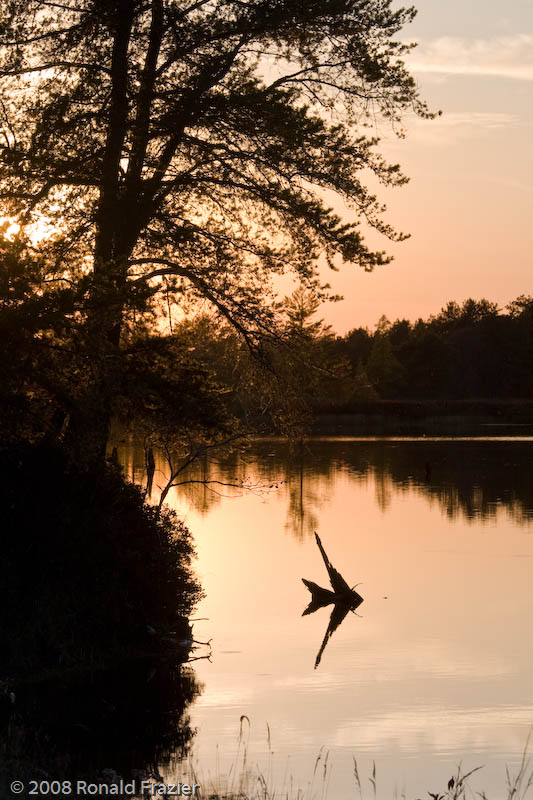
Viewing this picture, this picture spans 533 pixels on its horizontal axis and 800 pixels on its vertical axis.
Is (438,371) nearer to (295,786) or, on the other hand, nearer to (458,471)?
(458,471)

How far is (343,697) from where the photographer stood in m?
17.8

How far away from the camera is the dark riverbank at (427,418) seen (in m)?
102

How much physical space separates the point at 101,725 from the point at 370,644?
7.26 metres

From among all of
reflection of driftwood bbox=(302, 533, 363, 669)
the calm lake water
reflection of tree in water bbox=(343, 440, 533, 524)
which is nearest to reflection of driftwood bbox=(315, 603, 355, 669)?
reflection of driftwood bbox=(302, 533, 363, 669)

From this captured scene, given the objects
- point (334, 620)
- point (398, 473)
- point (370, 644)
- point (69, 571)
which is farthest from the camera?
point (398, 473)

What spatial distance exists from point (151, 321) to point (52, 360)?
2.90m

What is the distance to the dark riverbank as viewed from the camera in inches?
4028

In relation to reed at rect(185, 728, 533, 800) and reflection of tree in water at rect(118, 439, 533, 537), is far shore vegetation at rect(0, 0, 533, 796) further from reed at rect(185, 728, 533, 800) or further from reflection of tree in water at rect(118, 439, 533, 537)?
reflection of tree in water at rect(118, 439, 533, 537)

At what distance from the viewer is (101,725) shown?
15.4 meters

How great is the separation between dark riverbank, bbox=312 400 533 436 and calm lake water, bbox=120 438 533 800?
55.3 metres

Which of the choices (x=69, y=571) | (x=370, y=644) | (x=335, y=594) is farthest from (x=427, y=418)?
(x=69, y=571)

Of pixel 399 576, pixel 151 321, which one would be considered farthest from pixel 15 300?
pixel 399 576

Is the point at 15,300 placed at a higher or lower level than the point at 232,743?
higher

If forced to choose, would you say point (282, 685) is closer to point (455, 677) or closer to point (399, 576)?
point (455, 677)
